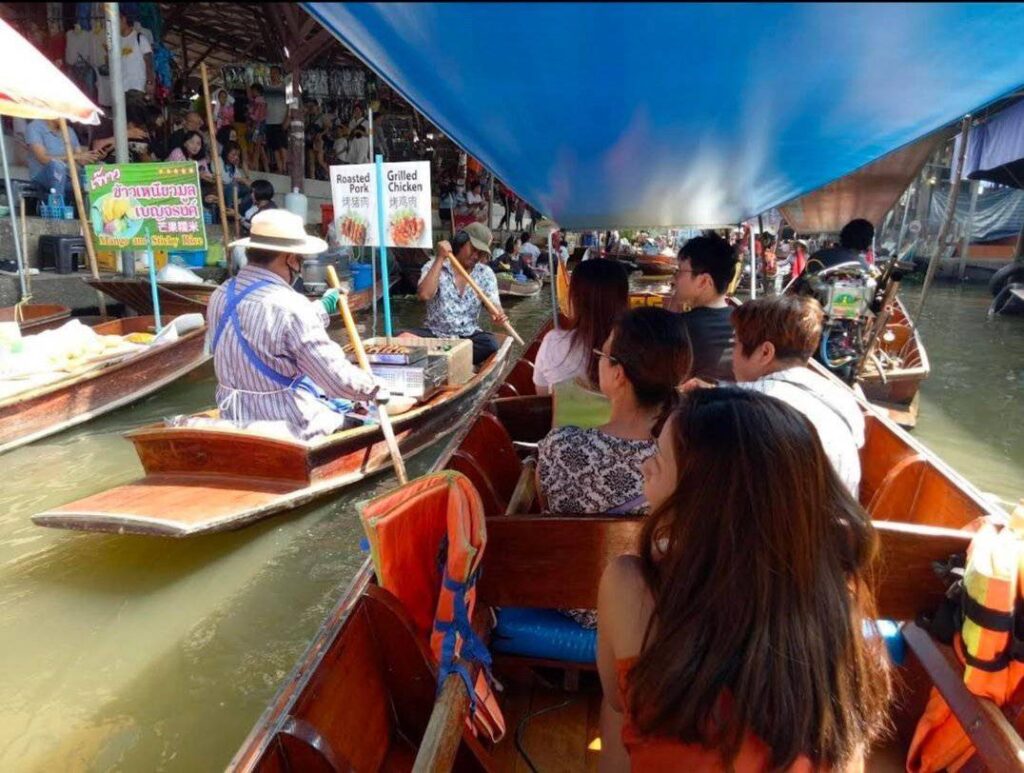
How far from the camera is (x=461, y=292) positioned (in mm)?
6043

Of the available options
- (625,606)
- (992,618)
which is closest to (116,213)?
(625,606)

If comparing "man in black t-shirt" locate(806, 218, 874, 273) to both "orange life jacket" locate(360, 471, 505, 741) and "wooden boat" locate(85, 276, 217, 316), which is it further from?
"wooden boat" locate(85, 276, 217, 316)

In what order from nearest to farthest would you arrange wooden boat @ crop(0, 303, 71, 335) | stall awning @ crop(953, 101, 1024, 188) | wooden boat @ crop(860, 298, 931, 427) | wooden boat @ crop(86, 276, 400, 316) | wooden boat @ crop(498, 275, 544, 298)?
wooden boat @ crop(860, 298, 931, 427) < wooden boat @ crop(0, 303, 71, 335) < wooden boat @ crop(86, 276, 400, 316) < stall awning @ crop(953, 101, 1024, 188) < wooden boat @ crop(498, 275, 544, 298)

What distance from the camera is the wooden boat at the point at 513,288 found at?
1358cm

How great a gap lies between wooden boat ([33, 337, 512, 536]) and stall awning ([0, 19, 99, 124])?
201cm

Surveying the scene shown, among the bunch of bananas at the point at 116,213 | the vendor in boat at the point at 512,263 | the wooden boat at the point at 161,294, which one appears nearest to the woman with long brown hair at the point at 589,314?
the bunch of bananas at the point at 116,213

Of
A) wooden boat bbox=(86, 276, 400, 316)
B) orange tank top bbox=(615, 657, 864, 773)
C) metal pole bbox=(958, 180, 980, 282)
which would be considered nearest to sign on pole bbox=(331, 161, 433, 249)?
wooden boat bbox=(86, 276, 400, 316)

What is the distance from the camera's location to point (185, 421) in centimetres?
365

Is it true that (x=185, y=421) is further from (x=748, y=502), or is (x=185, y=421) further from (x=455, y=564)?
(x=748, y=502)

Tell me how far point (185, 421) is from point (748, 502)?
11.2 feet

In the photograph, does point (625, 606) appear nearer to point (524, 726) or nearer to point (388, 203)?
point (524, 726)

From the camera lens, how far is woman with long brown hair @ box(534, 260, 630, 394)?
311cm

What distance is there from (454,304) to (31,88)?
3.36 metres

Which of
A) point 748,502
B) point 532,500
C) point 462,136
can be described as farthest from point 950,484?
point 462,136
